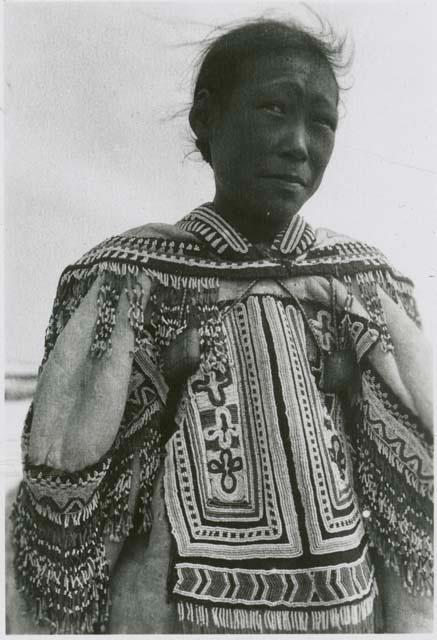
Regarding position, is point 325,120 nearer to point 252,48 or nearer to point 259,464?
point 252,48

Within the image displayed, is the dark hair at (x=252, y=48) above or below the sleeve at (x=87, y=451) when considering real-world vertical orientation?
above

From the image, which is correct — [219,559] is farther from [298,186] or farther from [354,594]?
[298,186]

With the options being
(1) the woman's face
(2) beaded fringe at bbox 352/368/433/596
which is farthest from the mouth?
(2) beaded fringe at bbox 352/368/433/596

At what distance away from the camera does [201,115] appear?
1.21 meters

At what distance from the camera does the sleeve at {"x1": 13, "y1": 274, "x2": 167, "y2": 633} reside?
44.2 inches

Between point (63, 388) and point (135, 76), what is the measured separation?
548mm

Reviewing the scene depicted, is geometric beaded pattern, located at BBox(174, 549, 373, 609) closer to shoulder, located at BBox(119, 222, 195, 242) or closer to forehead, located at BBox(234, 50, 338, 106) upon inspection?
shoulder, located at BBox(119, 222, 195, 242)

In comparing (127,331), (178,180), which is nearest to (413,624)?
(127,331)

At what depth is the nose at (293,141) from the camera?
3.77ft

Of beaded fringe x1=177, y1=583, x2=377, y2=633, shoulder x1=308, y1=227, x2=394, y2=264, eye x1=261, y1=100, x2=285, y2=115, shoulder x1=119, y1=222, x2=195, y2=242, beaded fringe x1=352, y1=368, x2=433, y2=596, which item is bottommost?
beaded fringe x1=177, y1=583, x2=377, y2=633

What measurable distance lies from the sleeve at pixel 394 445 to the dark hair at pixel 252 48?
428 millimetres

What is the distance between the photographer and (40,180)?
1221 millimetres

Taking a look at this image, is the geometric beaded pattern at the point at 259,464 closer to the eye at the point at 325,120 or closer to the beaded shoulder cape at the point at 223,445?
the beaded shoulder cape at the point at 223,445

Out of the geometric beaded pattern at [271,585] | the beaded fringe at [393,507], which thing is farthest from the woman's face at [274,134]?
the geometric beaded pattern at [271,585]
